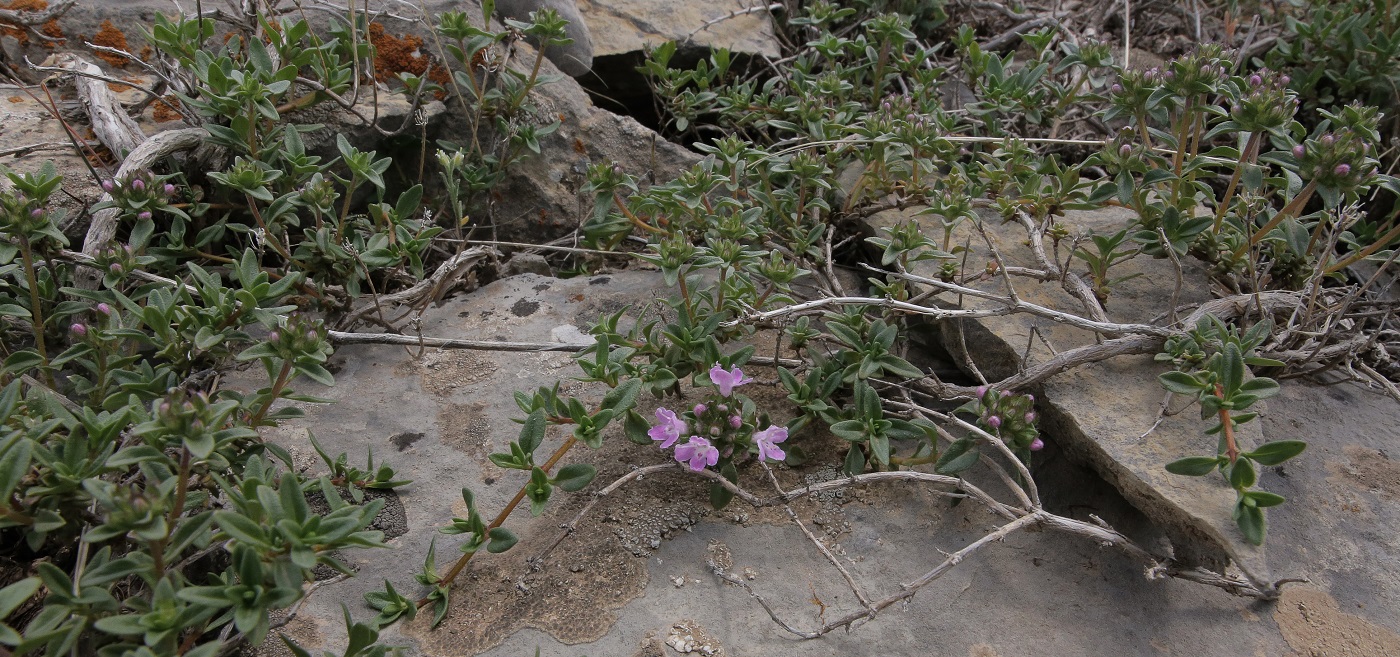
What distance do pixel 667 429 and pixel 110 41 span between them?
3.16 metres

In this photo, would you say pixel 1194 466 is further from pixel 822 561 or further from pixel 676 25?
pixel 676 25

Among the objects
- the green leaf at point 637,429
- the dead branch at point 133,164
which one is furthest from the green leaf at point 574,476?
the dead branch at point 133,164

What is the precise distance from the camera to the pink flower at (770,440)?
8.32ft

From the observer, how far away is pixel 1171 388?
8.04 ft

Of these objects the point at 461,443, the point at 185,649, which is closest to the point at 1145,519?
the point at 461,443

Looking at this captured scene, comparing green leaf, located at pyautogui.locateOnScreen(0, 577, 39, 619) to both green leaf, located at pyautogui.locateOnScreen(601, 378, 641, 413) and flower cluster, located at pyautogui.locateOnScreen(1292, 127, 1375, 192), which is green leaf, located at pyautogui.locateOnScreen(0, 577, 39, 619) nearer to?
green leaf, located at pyautogui.locateOnScreen(601, 378, 641, 413)

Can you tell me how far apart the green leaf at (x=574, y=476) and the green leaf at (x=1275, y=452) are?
1.73 metres

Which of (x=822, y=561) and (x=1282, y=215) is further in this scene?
(x=1282, y=215)

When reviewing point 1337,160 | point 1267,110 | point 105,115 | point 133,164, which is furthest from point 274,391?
point 1337,160

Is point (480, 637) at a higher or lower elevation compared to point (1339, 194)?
lower

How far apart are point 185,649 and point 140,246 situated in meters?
1.54

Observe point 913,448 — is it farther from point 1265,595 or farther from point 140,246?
point 140,246

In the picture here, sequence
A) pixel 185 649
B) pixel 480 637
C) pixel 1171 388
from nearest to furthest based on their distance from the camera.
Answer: pixel 185 649 < pixel 480 637 < pixel 1171 388

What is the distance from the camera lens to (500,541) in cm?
229
